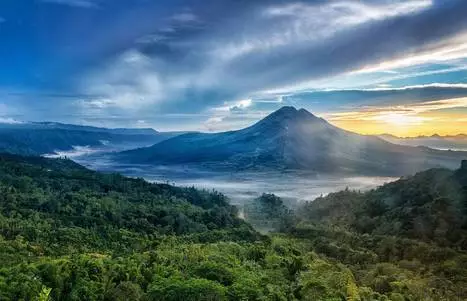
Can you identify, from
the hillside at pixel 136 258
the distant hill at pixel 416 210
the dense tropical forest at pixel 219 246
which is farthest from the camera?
the distant hill at pixel 416 210

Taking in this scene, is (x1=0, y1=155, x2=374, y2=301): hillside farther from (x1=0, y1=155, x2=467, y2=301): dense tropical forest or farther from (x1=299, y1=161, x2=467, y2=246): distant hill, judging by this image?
(x1=299, y1=161, x2=467, y2=246): distant hill

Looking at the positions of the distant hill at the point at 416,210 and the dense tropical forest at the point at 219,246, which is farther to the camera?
the distant hill at the point at 416,210

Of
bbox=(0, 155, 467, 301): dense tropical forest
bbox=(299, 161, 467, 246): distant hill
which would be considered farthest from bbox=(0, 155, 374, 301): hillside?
bbox=(299, 161, 467, 246): distant hill

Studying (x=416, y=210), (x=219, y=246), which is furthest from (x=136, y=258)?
(x=416, y=210)

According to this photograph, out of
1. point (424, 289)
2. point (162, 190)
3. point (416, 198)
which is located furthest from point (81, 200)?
point (424, 289)

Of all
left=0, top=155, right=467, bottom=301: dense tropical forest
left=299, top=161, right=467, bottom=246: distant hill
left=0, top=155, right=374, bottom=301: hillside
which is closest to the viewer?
left=0, top=155, right=374, bottom=301: hillside

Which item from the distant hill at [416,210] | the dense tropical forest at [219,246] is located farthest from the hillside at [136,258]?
the distant hill at [416,210]

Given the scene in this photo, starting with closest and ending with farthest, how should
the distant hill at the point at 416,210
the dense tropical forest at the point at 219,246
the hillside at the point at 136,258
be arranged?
the hillside at the point at 136,258 < the dense tropical forest at the point at 219,246 < the distant hill at the point at 416,210

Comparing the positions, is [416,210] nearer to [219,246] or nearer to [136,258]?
[219,246]

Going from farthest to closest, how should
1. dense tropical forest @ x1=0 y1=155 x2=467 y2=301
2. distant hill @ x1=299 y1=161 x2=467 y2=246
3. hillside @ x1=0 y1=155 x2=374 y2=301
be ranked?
distant hill @ x1=299 y1=161 x2=467 y2=246
dense tropical forest @ x1=0 y1=155 x2=467 y2=301
hillside @ x1=0 y1=155 x2=374 y2=301

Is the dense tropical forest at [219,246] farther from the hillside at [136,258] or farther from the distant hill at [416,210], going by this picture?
the distant hill at [416,210]
